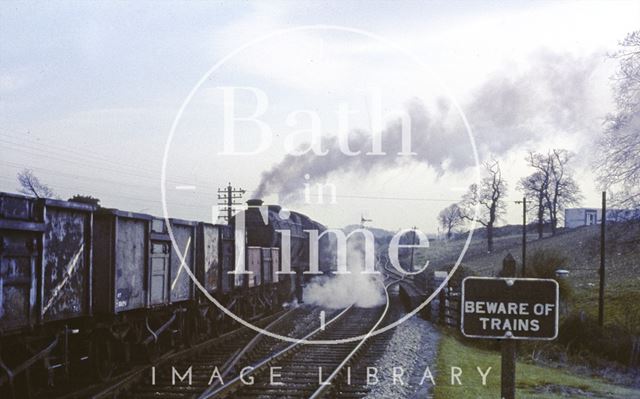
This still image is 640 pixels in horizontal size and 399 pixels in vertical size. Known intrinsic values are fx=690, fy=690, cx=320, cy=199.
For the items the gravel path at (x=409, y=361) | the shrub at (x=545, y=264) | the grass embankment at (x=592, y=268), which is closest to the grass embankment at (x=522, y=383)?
the gravel path at (x=409, y=361)

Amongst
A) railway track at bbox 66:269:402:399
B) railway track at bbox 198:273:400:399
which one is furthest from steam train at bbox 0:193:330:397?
railway track at bbox 198:273:400:399

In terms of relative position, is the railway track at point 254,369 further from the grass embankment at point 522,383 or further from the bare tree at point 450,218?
the bare tree at point 450,218

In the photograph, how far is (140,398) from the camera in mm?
9484

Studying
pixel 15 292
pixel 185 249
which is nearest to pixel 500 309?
pixel 15 292

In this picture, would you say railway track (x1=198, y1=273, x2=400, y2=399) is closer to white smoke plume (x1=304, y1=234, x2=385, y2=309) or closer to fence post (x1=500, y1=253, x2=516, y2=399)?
fence post (x1=500, y1=253, x2=516, y2=399)

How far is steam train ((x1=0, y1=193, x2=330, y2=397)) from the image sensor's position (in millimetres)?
8414

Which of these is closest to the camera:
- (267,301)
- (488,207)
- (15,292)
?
(15,292)

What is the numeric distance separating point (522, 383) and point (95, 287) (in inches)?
275

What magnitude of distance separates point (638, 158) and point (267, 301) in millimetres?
12183

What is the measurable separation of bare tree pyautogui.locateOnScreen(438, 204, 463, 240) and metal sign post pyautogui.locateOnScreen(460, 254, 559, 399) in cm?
7022

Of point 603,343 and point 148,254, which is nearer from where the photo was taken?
point 148,254

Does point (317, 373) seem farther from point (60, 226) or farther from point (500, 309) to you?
point (500, 309)

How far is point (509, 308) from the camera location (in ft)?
14.6

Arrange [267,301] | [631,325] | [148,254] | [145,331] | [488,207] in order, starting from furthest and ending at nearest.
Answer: [488,207], [267,301], [631,325], [145,331], [148,254]
